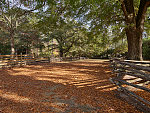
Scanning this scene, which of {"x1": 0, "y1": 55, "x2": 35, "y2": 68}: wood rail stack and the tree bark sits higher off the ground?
the tree bark

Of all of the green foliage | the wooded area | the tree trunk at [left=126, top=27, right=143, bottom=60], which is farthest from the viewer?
the green foliage

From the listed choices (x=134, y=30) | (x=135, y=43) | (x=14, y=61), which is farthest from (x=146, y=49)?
(x=14, y=61)

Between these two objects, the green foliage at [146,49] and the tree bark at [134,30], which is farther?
the green foliage at [146,49]

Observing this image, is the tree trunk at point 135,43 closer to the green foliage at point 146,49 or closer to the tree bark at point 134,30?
the tree bark at point 134,30

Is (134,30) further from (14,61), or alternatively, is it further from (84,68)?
(14,61)

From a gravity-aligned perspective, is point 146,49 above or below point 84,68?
above

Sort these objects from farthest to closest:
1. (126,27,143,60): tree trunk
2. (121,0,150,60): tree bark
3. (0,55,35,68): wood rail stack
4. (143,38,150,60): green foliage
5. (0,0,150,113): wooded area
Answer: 1. (143,38,150,60): green foliage
2. (0,55,35,68): wood rail stack
3. (126,27,143,60): tree trunk
4. (121,0,150,60): tree bark
5. (0,0,150,113): wooded area

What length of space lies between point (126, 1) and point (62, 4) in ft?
22.4

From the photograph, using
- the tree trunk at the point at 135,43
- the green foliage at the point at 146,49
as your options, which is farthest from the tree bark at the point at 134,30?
the green foliage at the point at 146,49

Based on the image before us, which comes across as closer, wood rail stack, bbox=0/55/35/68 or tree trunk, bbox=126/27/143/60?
tree trunk, bbox=126/27/143/60

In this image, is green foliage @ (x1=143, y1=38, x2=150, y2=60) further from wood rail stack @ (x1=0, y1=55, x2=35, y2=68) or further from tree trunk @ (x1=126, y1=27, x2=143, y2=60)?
wood rail stack @ (x1=0, y1=55, x2=35, y2=68)

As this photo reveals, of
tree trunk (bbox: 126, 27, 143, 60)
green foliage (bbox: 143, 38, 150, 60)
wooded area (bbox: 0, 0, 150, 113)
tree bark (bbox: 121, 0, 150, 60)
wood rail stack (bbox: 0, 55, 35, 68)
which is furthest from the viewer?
green foliage (bbox: 143, 38, 150, 60)

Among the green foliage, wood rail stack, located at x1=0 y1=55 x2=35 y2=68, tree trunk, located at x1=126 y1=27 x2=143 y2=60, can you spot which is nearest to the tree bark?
tree trunk, located at x1=126 y1=27 x2=143 y2=60

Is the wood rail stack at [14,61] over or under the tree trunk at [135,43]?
under
